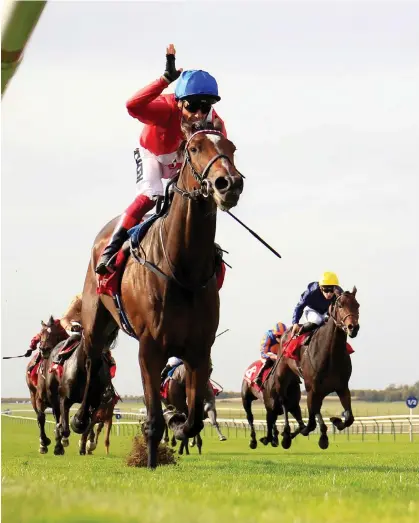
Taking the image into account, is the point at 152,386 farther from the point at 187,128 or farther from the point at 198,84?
the point at 198,84

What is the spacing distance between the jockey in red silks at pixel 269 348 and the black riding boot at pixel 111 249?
39.8 feet

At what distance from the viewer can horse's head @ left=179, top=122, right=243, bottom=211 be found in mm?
6539

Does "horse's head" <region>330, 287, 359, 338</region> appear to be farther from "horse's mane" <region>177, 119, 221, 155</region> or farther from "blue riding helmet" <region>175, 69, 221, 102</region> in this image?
"horse's mane" <region>177, 119, 221, 155</region>

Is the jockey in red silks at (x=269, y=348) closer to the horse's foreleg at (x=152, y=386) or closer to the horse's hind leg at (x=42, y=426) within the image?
the horse's hind leg at (x=42, y=426)

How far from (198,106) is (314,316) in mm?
8967

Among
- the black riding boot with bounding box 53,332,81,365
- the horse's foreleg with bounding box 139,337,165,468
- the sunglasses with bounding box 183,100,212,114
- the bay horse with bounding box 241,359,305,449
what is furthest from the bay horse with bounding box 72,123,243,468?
the bay horse with bounding box 241,359,305,449

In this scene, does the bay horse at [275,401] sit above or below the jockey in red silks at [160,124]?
below

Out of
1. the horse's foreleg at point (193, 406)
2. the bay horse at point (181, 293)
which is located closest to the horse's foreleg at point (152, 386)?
the bay horse at point (181, 293)

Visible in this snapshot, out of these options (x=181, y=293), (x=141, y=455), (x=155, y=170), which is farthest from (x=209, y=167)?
(x=141, y=455)

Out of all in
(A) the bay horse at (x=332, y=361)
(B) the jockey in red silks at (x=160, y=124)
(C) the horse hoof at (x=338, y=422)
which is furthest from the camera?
(C) the horse hoof at (x=338, y=422)

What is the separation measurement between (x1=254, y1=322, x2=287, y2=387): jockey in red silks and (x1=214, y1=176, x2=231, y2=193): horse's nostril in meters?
14.0

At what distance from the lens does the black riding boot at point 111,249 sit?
27.9 feet

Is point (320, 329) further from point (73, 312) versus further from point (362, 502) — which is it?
point (362, 502)

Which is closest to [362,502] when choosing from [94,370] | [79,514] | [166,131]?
[79,514]
